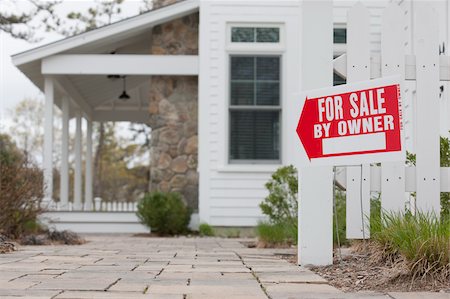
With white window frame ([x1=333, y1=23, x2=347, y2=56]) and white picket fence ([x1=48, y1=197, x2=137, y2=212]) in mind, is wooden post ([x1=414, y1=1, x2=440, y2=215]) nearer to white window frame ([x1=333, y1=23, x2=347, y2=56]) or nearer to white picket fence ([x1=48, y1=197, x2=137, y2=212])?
white window frame ([x1=333, y1=23, x2=347, y2=56])

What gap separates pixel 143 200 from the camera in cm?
1105

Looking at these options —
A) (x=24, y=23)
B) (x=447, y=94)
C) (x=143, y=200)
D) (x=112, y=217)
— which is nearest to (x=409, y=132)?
(x=447, y=94)

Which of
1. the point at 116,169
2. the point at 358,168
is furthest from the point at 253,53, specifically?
the point at 116,169

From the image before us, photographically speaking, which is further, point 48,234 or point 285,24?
point 285,24

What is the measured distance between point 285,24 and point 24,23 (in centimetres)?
725

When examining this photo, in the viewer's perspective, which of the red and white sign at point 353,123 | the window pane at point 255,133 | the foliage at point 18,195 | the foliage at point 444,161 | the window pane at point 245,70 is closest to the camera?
the red and white sign at point 353,123

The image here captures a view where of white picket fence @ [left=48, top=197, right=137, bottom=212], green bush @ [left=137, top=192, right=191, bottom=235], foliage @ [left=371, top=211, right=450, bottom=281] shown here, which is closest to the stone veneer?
green bush @ [left=137, top=192, right=191, bottom=235]

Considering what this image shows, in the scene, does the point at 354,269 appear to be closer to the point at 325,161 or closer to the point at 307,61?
the point at 325,161

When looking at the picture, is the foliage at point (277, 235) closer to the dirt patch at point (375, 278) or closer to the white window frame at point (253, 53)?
the dirt patch at point (375, 278)

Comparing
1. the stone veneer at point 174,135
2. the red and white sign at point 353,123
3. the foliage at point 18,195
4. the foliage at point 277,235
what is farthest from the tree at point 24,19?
the red and white sign at point 353,123

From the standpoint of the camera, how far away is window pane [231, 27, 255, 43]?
11133mm

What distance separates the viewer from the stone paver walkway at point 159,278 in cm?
319

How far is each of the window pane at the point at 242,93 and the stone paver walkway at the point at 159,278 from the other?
575cm

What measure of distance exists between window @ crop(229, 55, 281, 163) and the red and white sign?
6505 millimetres
